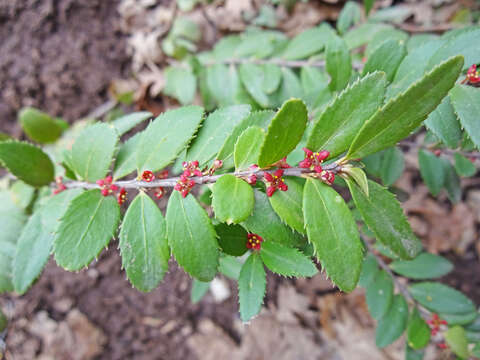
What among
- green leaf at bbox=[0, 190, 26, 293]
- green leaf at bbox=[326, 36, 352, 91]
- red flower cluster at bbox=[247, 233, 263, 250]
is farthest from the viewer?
green leaf at bbox=[0, 190, 26, 293]

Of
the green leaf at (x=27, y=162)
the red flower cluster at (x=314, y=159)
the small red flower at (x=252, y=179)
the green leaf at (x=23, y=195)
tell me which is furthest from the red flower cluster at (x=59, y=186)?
the red flower cluster at (x=314, y=159)

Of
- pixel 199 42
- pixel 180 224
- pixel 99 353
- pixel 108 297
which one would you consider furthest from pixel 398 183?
pixel 99 353

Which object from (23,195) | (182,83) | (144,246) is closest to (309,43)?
(182,83)

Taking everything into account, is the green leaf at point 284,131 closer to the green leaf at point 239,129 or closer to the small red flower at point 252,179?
the small red flower at point 252,179

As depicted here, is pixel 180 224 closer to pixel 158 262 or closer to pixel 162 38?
pixel 158 262

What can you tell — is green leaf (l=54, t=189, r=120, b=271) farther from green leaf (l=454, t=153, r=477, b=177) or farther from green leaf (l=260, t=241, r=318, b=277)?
green leaf (l=454, t=153, r=477, b=177)

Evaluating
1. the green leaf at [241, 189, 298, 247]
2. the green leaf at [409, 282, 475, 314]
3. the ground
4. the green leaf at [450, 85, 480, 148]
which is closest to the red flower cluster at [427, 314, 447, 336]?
the green leaf at [409, 282, 475, 314]
